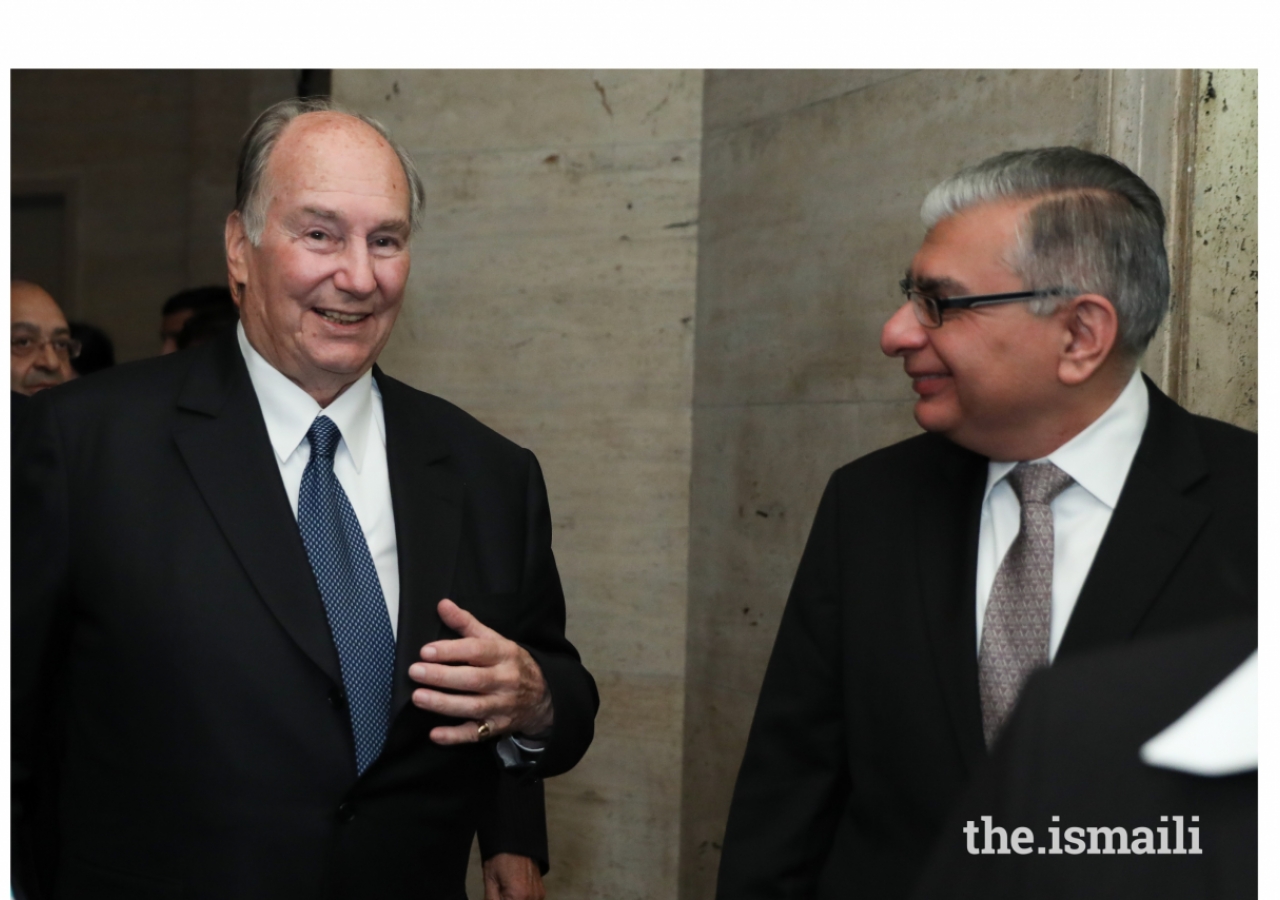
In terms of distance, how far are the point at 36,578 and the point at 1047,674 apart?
130 cm

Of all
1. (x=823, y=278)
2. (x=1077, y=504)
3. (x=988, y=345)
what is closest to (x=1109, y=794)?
(x=1077, y=504)

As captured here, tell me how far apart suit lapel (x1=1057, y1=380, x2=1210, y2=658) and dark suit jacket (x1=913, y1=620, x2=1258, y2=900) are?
0.82 feet

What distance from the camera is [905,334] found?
1849 millimetres

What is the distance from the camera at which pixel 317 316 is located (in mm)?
1928

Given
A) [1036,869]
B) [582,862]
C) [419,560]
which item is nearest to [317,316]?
[419,560]

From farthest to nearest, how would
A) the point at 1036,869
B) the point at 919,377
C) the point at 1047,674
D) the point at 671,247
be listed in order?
the point at 671,247 < the point at 919,377 < the point at 1047,674 < the point at 1036,869

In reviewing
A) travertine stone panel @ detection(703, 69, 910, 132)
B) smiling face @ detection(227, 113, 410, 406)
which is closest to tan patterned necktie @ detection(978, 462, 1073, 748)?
smiling face @ detection(227, 113, 410, 406)

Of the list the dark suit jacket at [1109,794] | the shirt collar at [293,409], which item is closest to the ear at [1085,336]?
the dark suit jacket at [1109,794]

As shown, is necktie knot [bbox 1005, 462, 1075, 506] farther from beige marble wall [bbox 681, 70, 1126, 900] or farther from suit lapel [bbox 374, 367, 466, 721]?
beige marble wall [bbox 681, 70, 1126, 900]

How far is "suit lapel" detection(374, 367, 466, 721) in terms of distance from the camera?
1.87 m

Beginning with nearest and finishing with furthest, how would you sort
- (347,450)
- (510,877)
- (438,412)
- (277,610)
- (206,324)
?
(277,610) → (347,450) → (438,412) → (510,877) → (206,324)

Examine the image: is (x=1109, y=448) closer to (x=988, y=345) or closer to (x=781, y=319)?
(x=988, y=345)

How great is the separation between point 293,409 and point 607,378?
1602 mm
